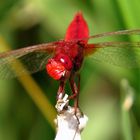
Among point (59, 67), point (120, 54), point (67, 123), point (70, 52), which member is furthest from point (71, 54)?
point (67, 123)

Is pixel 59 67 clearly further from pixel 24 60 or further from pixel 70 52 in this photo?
pixel 24 60

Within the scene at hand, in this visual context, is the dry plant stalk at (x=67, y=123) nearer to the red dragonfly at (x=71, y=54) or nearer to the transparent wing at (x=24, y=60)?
the red dragonfly at (x=71, y=54)

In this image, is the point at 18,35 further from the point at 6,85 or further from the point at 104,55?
the point at 104,55

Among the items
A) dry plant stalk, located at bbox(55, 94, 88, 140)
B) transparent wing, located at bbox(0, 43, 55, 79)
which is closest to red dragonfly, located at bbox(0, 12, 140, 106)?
transparent wing, located at bbox(0, 43, 55, 79)

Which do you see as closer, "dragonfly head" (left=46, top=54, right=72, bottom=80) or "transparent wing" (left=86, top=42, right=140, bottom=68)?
"dragonfly head" (left=46, top=54, right=72, bottom=80)

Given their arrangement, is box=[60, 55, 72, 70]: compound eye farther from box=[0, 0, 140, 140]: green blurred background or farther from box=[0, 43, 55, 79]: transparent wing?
box=[0, 0, 140, 140]: green blurred background

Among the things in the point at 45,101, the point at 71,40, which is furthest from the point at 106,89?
the point at 71,40
